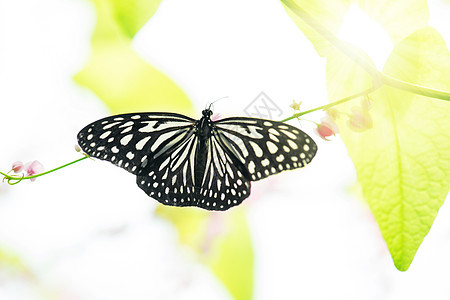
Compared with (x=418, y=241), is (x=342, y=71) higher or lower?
higher

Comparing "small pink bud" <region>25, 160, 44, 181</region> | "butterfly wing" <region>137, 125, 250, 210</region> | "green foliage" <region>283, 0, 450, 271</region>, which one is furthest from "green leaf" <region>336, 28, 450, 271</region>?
"small pink bud" <region>25, 160, 44, 181</region>

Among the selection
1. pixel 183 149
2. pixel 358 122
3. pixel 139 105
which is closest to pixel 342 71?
pixel 358 122

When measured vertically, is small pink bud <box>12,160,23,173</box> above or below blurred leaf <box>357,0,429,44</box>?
above

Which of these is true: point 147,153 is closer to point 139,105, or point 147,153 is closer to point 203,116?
point 203,116

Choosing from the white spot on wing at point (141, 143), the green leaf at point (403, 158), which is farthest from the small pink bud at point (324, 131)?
the white spot on wing at point (141, 143)

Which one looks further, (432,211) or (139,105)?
(139,105)

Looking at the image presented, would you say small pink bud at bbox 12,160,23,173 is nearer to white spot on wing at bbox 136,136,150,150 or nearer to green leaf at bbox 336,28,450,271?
white spot on wing at bbox 136,136,150,150

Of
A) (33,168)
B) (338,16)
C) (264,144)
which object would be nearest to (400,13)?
(338,16)
